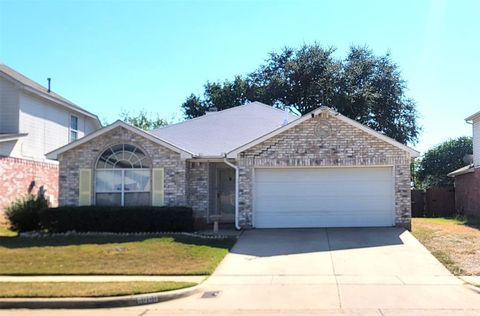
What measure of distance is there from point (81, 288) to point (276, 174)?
10.3 m

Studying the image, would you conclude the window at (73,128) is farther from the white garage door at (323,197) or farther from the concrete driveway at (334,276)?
the concrete driveway at (334,276)

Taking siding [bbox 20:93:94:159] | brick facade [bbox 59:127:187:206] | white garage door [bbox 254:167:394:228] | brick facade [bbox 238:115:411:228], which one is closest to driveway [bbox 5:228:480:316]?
white garage door [bbox 254:167:394:228]

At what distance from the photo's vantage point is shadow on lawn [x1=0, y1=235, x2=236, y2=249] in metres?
16.4

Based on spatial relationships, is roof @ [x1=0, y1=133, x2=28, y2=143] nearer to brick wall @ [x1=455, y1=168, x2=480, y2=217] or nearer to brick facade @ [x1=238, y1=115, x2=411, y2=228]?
brick facade @ [x1=238, y1=115, x2=411, y2=228]

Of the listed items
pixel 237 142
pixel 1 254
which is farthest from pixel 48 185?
pixel 1 254

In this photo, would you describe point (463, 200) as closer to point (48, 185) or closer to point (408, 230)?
point (408, 230)

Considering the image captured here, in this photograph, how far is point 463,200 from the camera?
28578 millimetres

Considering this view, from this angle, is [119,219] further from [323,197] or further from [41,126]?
[41,126]

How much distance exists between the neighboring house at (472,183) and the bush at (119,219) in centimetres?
1458

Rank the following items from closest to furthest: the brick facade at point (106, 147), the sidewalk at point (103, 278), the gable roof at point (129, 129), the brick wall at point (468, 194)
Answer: the sidewalk at point (103, 278) → the gable roof at point (129, 129) → the brick facade at point (106, 147) → the brick wall at point (468, 194)

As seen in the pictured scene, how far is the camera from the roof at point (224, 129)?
2208cm

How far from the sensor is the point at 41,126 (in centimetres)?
2600

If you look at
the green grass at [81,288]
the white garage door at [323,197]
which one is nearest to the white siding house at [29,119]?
the white garage door at [323,197]

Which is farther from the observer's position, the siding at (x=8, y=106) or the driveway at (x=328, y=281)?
the siding at (x=8, y=106)
